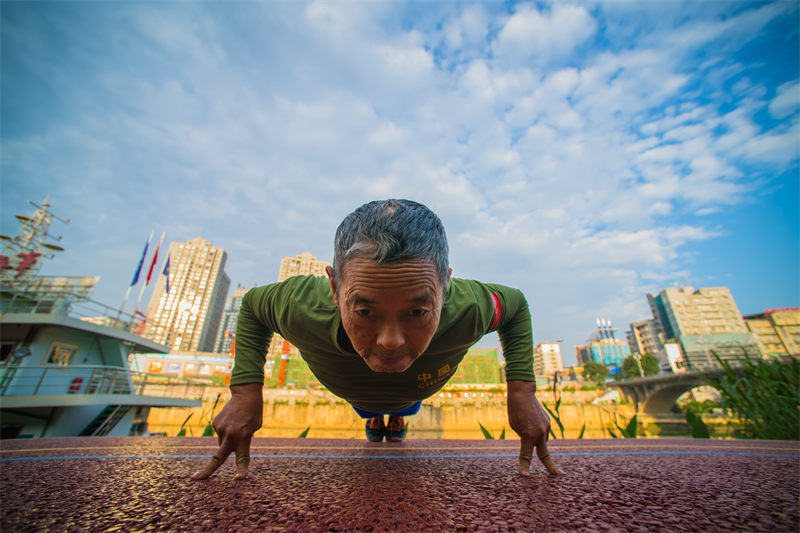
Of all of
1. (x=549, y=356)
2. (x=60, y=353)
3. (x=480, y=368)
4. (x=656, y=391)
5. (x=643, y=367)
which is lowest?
(x=656, y=391)

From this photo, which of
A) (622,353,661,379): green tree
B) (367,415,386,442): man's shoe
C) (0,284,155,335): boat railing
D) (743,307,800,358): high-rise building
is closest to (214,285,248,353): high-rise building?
(0,284,155,335): boat railing

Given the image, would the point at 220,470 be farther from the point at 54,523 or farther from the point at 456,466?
the point at 456,466

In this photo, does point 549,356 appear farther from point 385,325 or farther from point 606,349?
point 385,325

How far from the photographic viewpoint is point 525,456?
52.6 inches

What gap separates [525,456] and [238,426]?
3.84ft

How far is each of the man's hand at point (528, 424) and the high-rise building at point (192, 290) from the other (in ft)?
221

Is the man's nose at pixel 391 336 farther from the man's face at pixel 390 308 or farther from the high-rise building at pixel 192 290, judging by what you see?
the high-rise building at pixel 192 290

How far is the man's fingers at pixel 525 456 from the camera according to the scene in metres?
1.31

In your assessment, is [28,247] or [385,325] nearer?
[385,325]

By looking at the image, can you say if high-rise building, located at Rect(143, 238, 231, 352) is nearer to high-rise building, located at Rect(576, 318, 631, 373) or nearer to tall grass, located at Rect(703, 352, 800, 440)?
tall grass, located at Rect(703, 352, 800, 440)

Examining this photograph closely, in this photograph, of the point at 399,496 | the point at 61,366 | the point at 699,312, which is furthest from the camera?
the point at 699,312

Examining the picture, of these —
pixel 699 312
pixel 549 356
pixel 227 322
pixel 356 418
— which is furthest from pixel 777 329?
pixel 227 322

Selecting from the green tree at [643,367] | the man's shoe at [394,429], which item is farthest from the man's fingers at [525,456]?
the green tree at [643,367]

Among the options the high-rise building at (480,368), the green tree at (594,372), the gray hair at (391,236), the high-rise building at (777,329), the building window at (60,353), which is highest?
the high-rise building at (777,329)
